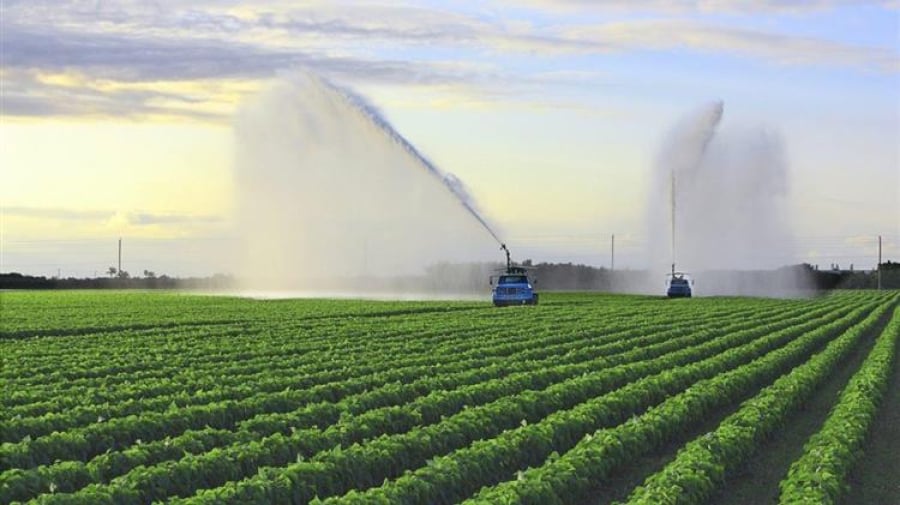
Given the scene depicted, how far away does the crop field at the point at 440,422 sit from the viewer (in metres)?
12.0

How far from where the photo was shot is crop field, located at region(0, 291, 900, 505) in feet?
39.3

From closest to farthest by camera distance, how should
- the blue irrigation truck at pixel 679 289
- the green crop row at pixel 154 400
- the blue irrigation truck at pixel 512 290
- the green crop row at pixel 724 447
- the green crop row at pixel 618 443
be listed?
the green crop row at pixel 618 443 < the green crop row at pixel 724 447 < the green crop row at pixel 154 400 < the blue irrigation truck at pixel 512 290 < the blue irrigation truck at pixel 679 289

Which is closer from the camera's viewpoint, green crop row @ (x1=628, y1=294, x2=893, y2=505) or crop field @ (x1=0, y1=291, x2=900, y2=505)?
green crop row @ (x1=628, y1=294, x2=893, y2=505)

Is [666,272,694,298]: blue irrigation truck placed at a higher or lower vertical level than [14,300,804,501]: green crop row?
higher

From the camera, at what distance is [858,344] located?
34.7 meters

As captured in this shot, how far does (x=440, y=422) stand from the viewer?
16.4 m

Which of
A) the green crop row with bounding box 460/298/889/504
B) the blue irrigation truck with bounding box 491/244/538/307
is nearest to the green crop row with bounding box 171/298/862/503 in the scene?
the green crop row with bounding box 460/298/889/504

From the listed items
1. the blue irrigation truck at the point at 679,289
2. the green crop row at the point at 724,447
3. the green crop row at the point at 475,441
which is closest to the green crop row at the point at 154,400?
the green crop row at the point at 475,441

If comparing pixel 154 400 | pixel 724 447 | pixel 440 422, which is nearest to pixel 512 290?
pixel 154 400

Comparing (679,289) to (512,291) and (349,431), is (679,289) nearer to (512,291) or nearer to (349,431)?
(512,291)

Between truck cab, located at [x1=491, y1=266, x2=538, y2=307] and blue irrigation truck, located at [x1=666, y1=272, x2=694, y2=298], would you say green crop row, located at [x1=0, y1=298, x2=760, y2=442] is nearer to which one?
truck cab, located at [x1=491, y1=266, x2=538, y2=307]

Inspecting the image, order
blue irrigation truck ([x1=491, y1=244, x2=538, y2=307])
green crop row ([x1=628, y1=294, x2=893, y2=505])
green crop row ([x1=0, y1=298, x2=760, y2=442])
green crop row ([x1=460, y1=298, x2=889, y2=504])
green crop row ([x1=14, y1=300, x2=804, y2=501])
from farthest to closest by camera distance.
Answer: blue irrigation truck ([x1=491, y1=244, x2=538, y2=307]) < green crop row ([x1=0, y1=298, x2=760, y2=442]) < green crop row ([x1=14, y1=300, x2=804, y2=501]) < green crop row ([x1=628, y1=294, x2=893, y2=505]) < green crop row ([x1=460, y1=298, x2=889, y2=504])

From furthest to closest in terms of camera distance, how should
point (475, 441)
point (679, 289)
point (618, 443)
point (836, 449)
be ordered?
point (679, 289)
point (475, 441)
point (618, 443)
point (836, 449)

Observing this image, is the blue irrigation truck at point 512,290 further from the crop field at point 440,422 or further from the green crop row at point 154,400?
the green crop row at point 154,400
